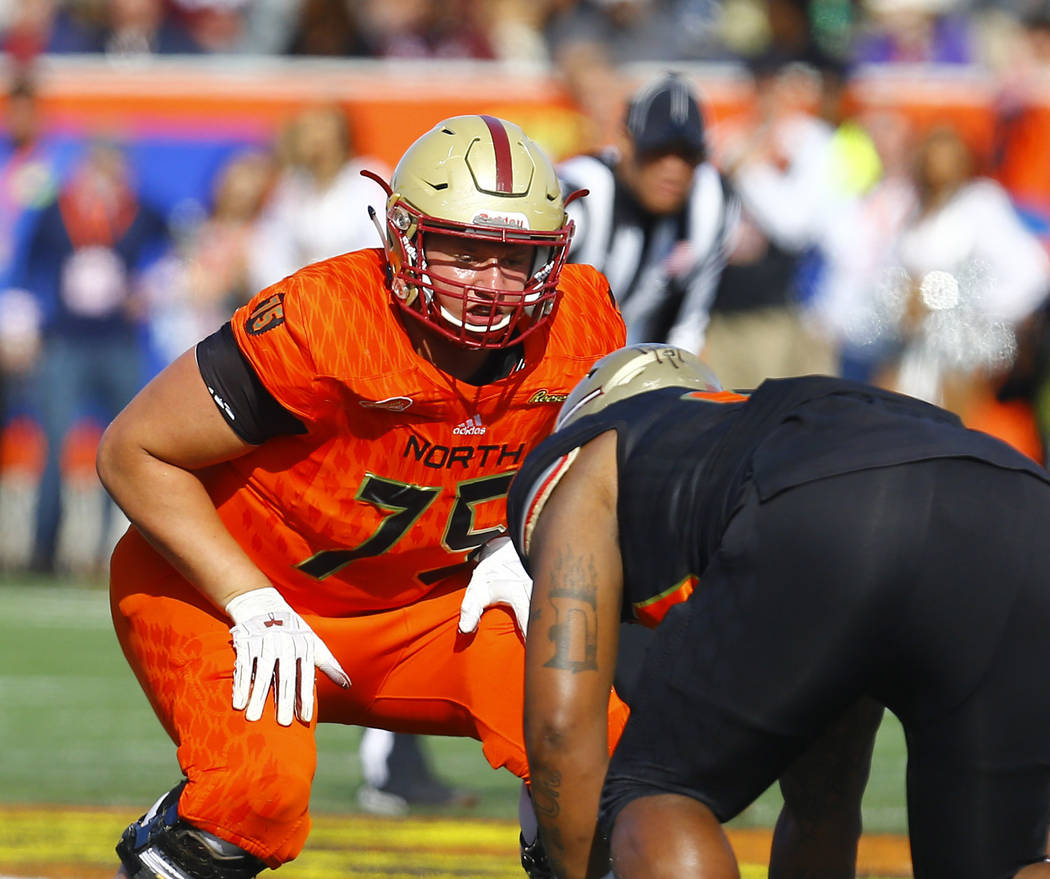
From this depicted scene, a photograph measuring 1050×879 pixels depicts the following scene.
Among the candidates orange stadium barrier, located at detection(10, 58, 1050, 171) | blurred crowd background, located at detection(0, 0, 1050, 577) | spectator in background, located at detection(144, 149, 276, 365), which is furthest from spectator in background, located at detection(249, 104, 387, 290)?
orange stadium barrier, located at detection(10, 58, 1050, 171)

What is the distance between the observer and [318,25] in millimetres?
11258

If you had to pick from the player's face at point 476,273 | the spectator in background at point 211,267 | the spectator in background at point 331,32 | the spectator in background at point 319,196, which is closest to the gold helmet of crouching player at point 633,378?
the player's face at point 476,273

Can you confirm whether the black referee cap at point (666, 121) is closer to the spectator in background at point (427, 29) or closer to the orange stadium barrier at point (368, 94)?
the orange stadium barrier at point (368, 94)

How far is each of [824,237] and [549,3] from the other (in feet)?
11.2

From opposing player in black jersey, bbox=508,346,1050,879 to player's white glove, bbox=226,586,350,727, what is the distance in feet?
2.43

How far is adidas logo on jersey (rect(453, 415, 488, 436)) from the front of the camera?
135 inches

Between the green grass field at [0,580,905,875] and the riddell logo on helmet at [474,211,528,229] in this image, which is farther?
the green grass field at [0,580,905,875]

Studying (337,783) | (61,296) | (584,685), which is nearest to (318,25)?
(61,296)

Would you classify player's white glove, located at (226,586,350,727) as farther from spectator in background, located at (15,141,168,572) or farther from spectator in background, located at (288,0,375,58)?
spectator in background, located at (288,0,375,58)

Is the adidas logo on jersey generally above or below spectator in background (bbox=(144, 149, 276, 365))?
above

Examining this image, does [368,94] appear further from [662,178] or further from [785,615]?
[785,615]

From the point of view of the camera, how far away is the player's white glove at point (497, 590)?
11.8 feet

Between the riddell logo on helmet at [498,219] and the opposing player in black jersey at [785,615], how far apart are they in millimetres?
799

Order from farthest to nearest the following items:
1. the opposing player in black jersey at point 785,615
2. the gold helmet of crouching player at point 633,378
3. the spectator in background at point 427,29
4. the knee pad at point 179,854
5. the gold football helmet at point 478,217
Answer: the spectator in background at point 427,29 → the gold football helmet at point 478,217 → the knee pad at point 179,854 → the gold helmet of crouching player at point 633,378 → the opposing player in black jersey at point 785,615
